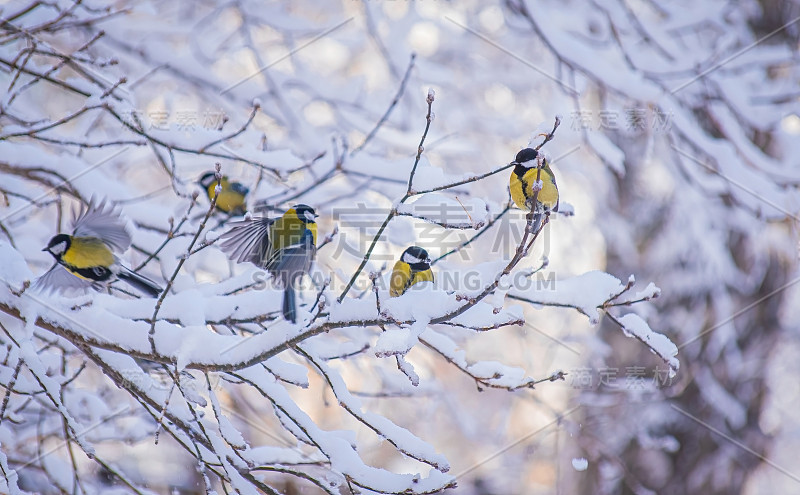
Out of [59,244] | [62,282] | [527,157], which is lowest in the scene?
[527,157]

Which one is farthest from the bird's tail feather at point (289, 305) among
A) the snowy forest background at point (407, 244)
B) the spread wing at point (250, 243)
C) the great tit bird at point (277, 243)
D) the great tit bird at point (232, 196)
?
the great tit bird at point (232, 196)

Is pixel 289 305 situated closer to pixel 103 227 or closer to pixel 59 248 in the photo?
pixel 103 227

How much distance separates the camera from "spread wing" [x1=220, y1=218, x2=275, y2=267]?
2.29 metres

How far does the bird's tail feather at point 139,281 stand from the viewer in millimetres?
2502

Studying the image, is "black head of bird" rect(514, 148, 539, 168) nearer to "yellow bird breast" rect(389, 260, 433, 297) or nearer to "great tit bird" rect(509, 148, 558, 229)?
"great tit bird" rect(509, 148, 558, 229)

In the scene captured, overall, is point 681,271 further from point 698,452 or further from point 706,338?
point 698,452

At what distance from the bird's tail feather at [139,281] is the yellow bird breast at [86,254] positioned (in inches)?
3.7

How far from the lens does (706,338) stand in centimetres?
625

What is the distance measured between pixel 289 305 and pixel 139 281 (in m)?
1.03

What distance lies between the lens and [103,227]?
2488 mm

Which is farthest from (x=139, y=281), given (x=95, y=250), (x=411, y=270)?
(x=411, y=270)

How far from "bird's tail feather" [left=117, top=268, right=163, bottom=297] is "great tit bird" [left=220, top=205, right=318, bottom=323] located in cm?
41

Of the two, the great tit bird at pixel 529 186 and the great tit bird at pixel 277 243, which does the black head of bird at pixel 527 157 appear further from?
the great tit bird at pixel 277 243

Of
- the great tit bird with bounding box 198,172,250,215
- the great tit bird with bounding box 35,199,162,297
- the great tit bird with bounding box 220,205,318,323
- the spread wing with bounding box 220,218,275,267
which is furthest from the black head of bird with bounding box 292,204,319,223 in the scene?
the great tit bird with bounding box 198,172,250,215
